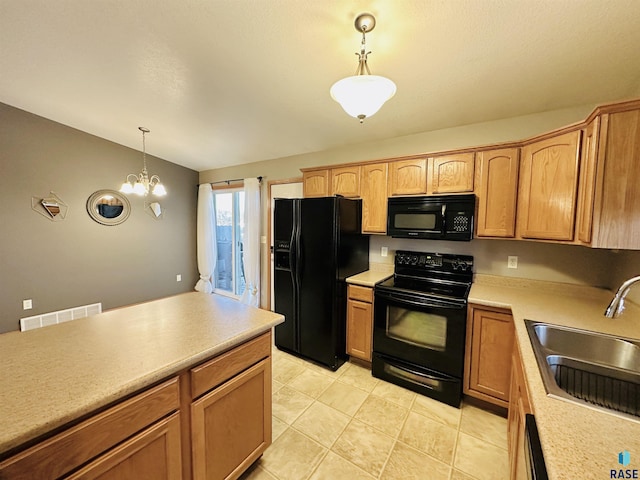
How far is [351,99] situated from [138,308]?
1799 mm

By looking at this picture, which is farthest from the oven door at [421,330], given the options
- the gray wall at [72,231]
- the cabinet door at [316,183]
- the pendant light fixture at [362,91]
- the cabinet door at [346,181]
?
the gray wall at [72,231]

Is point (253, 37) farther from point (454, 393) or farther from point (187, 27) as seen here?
point (454, 393)

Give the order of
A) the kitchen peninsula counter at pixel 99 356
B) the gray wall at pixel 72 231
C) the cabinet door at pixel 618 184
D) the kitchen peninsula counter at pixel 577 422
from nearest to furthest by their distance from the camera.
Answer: the kitchen peninsula counter at pixel 577 422 < the kitchen peninsula counter at pixel 99 356 < the cabinet door at pixel 618 184 < the gray wall at pixel 72 231

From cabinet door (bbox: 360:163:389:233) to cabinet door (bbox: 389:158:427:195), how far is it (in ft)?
0.26

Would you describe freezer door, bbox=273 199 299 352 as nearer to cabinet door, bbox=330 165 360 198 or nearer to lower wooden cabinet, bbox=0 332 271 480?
cabinet door, bbox=330 165 360 198

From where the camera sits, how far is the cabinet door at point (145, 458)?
87cm

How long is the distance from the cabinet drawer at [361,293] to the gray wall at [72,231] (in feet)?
11.9

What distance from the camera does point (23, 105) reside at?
319cm

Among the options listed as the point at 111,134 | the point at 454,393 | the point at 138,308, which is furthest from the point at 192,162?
the point at 454,393

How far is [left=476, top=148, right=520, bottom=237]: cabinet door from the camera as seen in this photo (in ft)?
6.75

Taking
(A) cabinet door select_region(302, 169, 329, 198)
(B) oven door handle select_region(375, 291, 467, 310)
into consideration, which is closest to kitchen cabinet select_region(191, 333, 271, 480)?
(B) oven door handle select_region(375, 291, 467, 310)

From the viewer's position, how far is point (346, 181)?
2.84 m

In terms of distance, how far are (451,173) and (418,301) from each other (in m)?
1.18

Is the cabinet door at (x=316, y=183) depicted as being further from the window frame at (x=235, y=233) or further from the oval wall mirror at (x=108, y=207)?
the oval wall mirror at (x=108, y=207)
